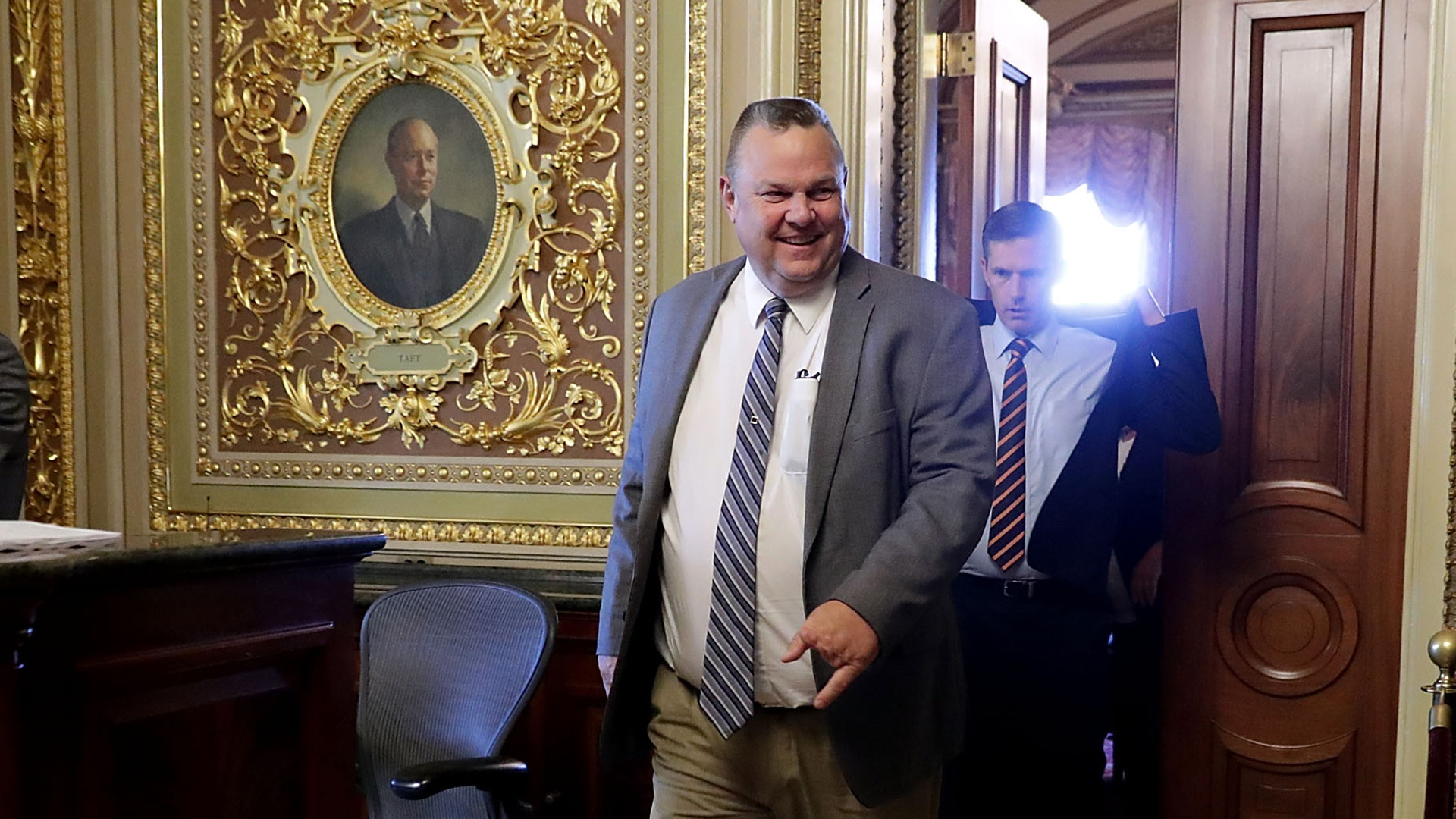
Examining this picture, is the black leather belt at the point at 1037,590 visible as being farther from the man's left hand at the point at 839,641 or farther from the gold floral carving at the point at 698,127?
the man's left hand at the point at 839,641

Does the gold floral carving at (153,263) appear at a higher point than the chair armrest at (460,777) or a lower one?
higher

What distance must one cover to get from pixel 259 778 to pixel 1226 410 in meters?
2.57

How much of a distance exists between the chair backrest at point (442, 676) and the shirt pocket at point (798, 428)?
91 cm

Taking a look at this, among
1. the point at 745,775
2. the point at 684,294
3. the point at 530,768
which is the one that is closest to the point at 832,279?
the point at 684,294

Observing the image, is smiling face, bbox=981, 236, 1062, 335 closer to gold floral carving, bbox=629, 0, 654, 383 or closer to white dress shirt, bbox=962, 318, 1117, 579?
white dress shirt, bbox=962, 318, 1117, 579

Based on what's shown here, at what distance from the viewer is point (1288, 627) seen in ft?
11.6

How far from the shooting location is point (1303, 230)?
3488mm

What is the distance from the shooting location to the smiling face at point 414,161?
3.84m

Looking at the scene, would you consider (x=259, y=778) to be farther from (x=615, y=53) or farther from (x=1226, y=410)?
(x=1226, y=410)

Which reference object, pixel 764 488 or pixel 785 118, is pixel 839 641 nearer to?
pixel 764 488

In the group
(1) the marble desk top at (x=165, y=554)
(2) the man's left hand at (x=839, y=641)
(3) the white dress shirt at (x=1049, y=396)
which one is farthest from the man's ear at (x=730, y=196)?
(3) the white dress shirt at (x=1049, y=396)

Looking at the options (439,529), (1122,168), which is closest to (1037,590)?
(439,529)

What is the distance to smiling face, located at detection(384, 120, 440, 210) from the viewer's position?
384 cm

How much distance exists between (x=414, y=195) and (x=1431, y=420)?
2.71 meters
